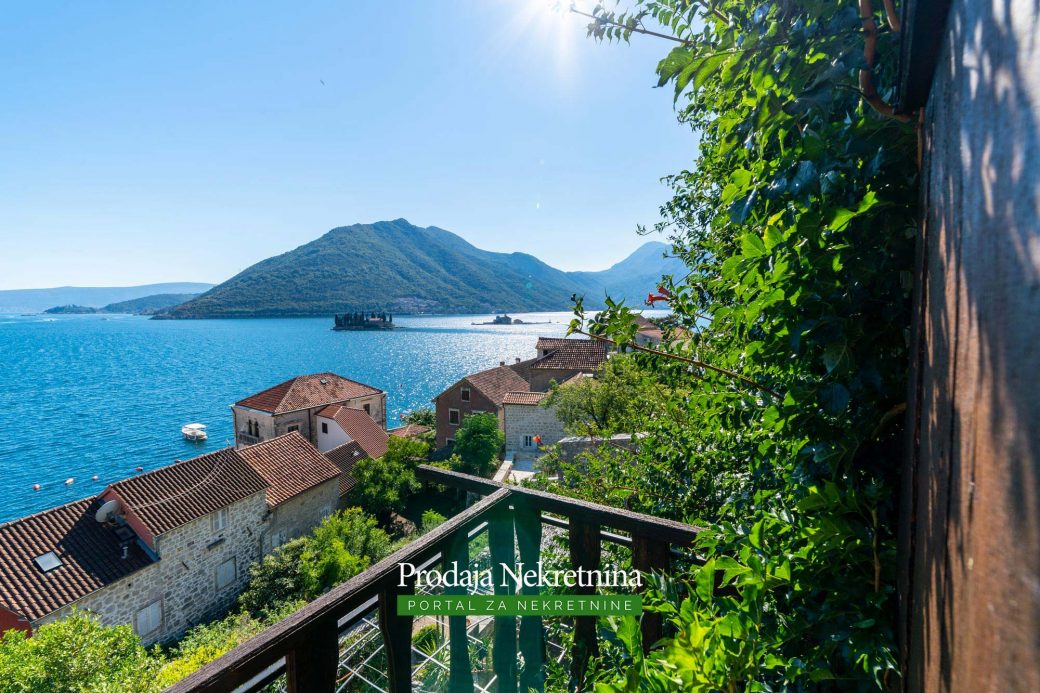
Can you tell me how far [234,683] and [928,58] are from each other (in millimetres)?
1695

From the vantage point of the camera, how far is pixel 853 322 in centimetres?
100

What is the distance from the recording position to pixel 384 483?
21719 mm

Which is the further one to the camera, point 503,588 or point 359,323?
point 359,323

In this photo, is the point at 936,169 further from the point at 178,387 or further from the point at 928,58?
the point at 178,387

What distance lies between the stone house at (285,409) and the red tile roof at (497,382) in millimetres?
10437

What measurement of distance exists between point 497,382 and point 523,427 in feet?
18.8

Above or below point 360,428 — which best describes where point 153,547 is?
above

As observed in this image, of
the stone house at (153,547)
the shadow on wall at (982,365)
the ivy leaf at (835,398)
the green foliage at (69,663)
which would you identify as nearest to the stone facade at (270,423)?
the stone house at (153,547)

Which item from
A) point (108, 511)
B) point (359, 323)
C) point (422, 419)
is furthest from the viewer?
point (359, 323)

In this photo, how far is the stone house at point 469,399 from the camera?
27953 millimetres

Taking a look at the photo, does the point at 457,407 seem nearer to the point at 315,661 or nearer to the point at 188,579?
the point at 188,579

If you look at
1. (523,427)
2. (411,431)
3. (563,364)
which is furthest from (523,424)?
(411,431)

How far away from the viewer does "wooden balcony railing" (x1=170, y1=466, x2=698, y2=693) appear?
96cm

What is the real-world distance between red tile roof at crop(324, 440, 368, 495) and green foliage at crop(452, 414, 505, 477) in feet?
16.0
